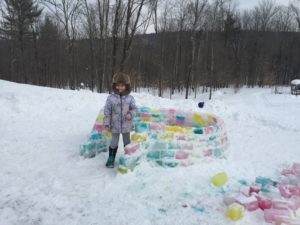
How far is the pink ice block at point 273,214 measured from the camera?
8.98 ft

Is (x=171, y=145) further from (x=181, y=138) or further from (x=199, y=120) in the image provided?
(x=199, y=120)

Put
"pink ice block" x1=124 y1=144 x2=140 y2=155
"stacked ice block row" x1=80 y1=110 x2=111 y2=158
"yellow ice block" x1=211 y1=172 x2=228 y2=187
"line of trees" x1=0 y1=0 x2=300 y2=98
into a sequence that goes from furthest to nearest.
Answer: "line of trees" x1=0 y1=0 x2=300 y2=98
"stacked ice block row" x1=80 y1=110 x2=111 y2=158
"pink ice block" x1=124 y1=144 x2=140 y2=155
"yellow ice block" x1=211 y1=172 x2=228 y2=187

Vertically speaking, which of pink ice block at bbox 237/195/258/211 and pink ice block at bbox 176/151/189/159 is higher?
pink ice block at bbox 176/151/189/159

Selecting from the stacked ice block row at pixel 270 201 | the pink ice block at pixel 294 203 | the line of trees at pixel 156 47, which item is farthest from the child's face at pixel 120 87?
the line of trees at pixel 156 47

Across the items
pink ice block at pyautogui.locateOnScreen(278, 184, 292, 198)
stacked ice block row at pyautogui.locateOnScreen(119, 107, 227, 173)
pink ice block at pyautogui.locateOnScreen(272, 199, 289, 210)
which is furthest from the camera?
stacked ice block row at pyautogui.locateOnScreen(119, 107, 227, 173)

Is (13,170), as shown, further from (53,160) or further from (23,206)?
(23,206)

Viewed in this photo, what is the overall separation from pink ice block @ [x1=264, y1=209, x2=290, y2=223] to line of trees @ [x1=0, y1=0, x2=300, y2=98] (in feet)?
47.4

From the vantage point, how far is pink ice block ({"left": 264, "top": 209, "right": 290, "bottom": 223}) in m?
2.74

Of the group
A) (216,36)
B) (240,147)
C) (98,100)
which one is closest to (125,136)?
(240,147)

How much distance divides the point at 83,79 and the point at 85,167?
111ft

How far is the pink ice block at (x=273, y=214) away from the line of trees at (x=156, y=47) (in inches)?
569

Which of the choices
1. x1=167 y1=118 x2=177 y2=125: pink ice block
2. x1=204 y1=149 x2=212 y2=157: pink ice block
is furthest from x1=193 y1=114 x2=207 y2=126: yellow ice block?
x1=204 y1=149 x2=212 y2=157: pink ice block

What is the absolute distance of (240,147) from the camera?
5.79 metres

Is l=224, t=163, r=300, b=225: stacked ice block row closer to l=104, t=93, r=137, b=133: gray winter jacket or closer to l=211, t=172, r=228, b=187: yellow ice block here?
l=211, t=172, r=228, b=187: yellow ice block
